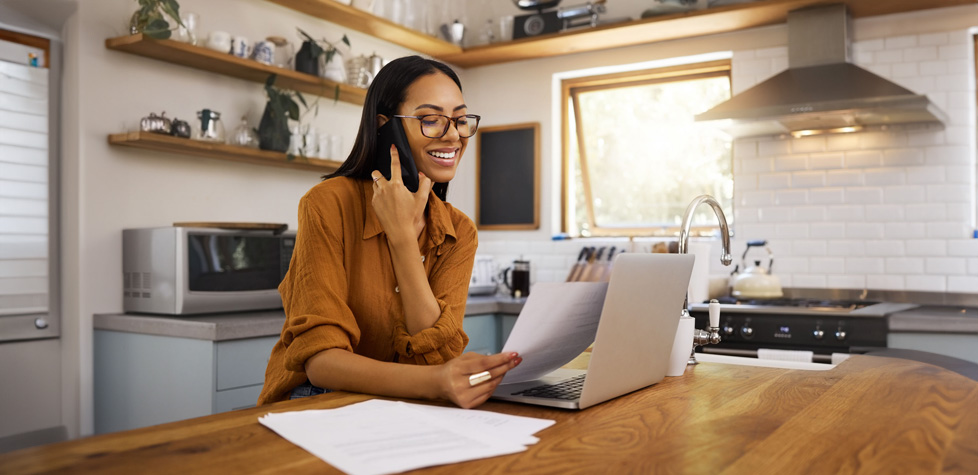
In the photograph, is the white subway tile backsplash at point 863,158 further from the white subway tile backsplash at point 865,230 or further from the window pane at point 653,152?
the window pane at point 653,152

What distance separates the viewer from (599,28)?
4176 mm

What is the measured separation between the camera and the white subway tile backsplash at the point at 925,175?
3672 millimetres

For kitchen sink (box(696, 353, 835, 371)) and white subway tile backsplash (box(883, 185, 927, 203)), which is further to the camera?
white subway tile backsplash (box(883, 185, 927, 203))

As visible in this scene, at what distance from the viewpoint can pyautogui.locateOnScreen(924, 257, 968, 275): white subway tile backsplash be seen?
3641mm

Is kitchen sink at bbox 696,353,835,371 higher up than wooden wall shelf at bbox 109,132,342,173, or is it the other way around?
wooden wall shelf at bbox 109,132,342,173

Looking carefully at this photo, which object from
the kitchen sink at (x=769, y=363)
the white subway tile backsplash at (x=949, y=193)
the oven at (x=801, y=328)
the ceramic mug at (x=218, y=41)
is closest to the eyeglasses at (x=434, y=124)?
the kitchen sink at (x=769, y=363)

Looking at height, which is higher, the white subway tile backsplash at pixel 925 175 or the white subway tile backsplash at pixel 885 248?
the white subway tile backsplash at pixel 925 175

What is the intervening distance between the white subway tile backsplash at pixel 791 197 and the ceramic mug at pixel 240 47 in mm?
2685

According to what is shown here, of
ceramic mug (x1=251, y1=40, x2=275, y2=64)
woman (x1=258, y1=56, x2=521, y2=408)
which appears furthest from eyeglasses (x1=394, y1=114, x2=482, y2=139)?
ceramic mug (x1=251, y1=40, x2=275, y2=64)

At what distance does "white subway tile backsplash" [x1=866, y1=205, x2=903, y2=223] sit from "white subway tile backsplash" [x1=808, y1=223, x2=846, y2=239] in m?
0.13

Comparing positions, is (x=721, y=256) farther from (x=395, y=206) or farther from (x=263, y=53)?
(x=263, y=53)

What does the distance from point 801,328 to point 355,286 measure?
228cm

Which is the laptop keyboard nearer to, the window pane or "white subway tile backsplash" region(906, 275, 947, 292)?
"white subway tile backsplash" region(906, 275, 947, 292)

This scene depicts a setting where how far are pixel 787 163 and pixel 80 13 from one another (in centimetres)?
329
